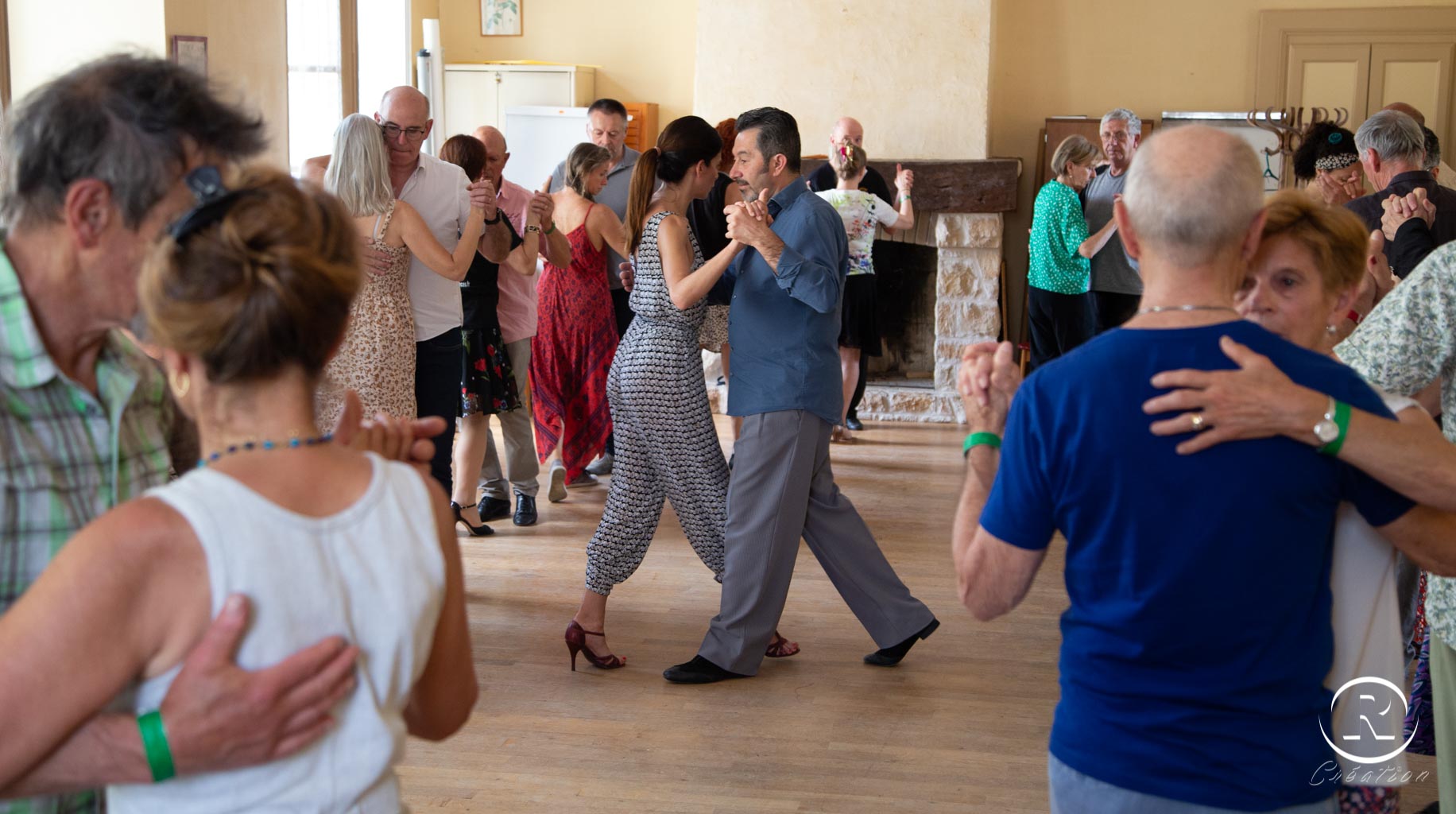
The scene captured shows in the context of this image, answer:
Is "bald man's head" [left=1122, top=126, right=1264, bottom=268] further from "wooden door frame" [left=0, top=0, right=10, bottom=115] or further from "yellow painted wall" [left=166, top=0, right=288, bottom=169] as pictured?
"wooden door frame" [left=0, top=0, right=10, bottom=115]

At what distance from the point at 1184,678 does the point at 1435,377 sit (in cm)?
105

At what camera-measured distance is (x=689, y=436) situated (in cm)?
372

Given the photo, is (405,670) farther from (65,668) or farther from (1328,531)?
(1328,531)

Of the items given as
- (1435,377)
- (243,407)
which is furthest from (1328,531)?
(243,407)

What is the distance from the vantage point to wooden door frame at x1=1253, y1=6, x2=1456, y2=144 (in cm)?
830

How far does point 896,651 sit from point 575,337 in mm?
2493

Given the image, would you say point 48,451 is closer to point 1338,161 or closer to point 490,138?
point 1338,161

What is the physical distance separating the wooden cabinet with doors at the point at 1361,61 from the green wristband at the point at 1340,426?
7.90 metres

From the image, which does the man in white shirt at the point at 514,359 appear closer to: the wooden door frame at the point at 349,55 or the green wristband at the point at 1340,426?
the wooden door frame at the point at 349,55

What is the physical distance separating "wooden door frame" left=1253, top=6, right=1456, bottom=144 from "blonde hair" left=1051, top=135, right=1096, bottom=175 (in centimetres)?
226

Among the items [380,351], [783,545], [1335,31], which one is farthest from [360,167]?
[1335,31]

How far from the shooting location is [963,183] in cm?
798

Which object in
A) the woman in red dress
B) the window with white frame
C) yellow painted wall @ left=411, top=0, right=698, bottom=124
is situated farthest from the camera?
yellow painted wall @ left=411, top=0, right=698, bottom=124

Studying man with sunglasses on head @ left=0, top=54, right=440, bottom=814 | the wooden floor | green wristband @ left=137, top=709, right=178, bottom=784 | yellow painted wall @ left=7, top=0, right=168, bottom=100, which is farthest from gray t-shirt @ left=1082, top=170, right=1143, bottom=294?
green wristband @ left=137, top=709, right=178, bottom=784
